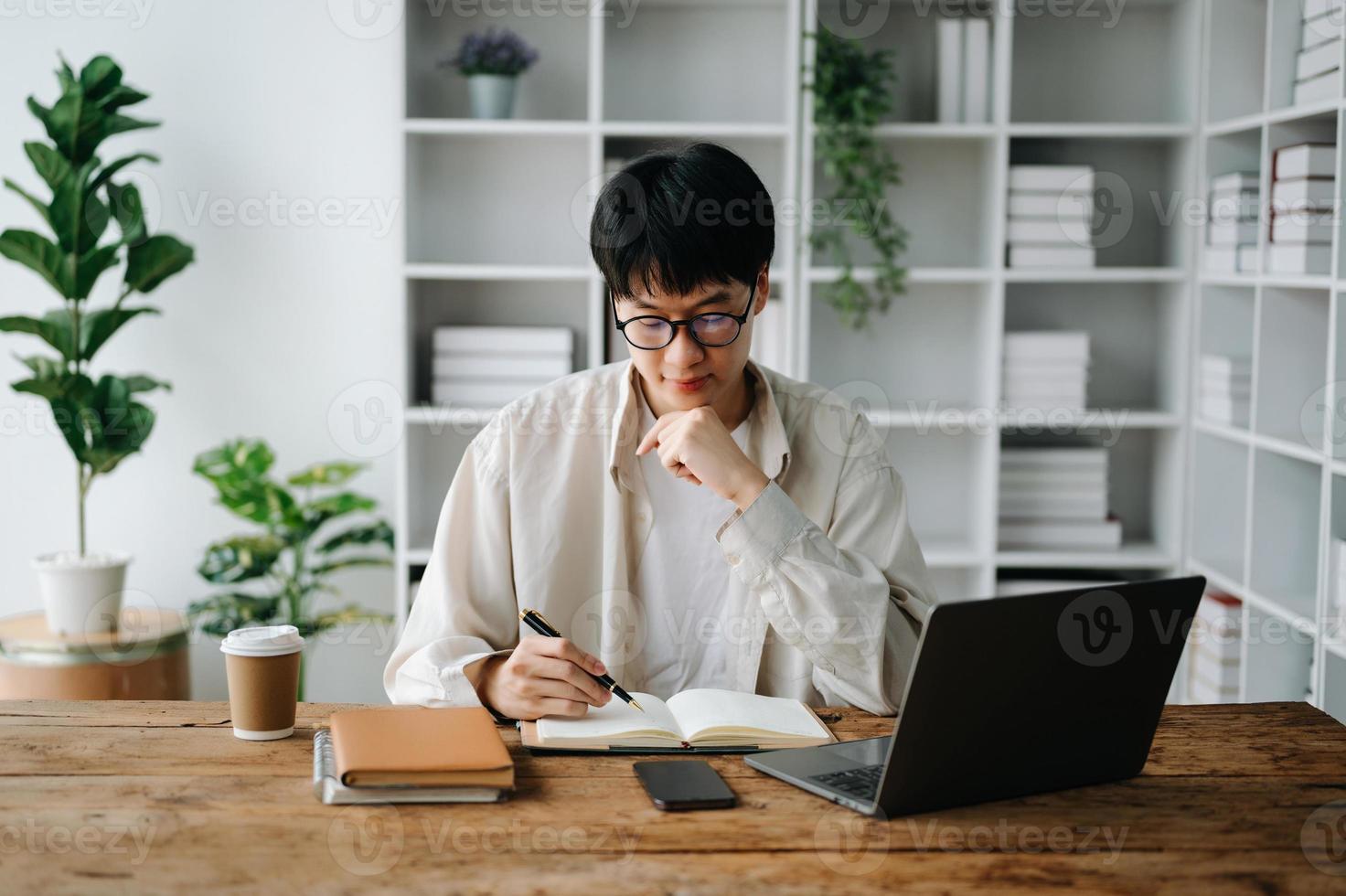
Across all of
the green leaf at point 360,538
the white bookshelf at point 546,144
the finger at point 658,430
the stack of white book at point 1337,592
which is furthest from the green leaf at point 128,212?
the stack of white book at point 1337,592

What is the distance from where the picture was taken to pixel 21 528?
3490 mm

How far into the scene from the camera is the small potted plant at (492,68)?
311 cm

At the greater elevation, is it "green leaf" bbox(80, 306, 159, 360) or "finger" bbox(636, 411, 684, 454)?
"green leaf" bbox(80, 306, 159, 360)

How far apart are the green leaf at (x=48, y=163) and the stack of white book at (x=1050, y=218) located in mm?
2306

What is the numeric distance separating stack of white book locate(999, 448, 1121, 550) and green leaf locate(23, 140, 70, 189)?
2.43 m

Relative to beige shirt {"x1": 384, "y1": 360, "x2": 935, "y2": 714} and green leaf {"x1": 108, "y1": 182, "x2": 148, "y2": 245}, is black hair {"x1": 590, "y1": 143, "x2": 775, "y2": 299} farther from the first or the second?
green leaf {"x1": 108, "y1": 182, "x2": 148, "y2": 245}

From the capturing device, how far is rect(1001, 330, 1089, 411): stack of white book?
3199mm

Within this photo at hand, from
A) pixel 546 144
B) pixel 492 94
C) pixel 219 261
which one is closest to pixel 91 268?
pixel 219 261

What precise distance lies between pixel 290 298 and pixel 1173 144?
2.42 metres

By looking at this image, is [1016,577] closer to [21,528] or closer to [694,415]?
[694,415]

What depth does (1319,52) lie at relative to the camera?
2654mm

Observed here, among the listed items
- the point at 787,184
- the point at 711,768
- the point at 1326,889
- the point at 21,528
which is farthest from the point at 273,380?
the point at 1326,889

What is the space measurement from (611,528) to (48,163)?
193cm

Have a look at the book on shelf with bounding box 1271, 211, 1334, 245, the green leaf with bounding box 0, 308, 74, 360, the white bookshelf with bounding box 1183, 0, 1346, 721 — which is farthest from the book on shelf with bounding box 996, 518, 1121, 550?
the green leaf with bounding box 0, 308, 74, 360
